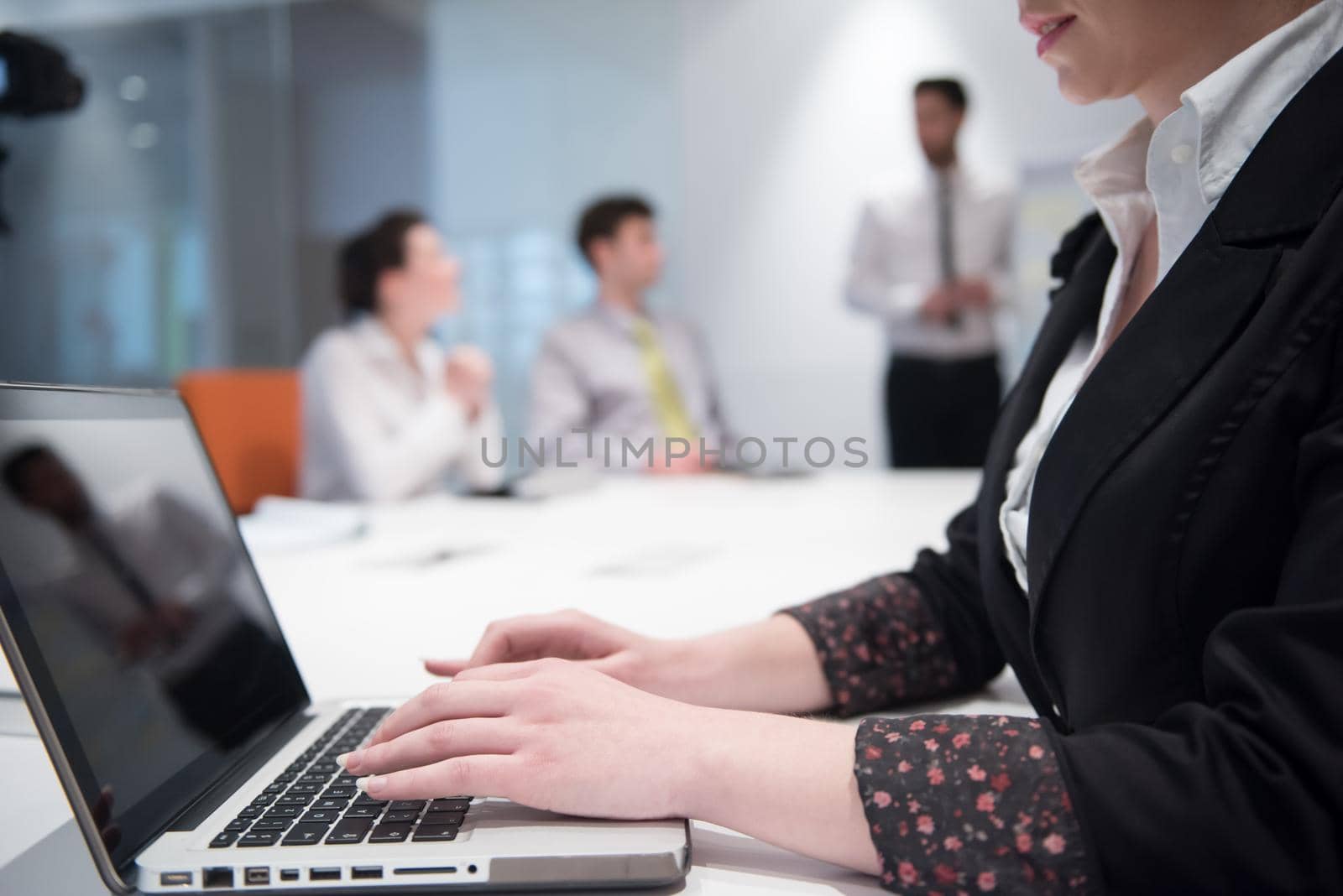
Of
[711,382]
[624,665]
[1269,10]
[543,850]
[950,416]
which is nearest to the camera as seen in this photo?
[543,850]

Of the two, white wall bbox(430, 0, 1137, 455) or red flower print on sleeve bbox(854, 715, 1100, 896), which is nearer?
red flower print on sleeve bbox(854, 715, 1100, 896)

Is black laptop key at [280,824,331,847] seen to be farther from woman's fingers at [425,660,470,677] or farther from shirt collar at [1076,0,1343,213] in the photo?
shirt collar at [1076,0,1343,213]

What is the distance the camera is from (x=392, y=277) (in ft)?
8.26

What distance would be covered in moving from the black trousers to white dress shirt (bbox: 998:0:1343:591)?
8.26 ft

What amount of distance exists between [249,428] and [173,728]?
1854mm

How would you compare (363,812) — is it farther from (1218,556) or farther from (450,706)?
(1218,556)

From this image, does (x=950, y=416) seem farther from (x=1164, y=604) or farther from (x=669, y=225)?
(x=1164, y=604)

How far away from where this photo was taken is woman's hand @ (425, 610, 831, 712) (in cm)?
70

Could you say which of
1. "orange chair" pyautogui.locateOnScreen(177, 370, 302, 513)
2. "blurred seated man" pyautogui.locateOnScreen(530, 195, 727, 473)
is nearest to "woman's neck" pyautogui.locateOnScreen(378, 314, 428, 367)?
"orange chair" pyautogui.locateOnScreen(177, 370, 302, 513)

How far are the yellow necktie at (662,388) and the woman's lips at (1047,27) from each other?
6.86 feet

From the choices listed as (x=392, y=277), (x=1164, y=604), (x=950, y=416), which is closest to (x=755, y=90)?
(x=950, y=416)

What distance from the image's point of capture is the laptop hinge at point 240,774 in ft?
1.63

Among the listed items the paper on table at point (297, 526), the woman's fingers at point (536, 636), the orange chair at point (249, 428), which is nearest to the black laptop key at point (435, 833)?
the woman's fingers at point (536, 636)

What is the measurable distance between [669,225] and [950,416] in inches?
61.2
